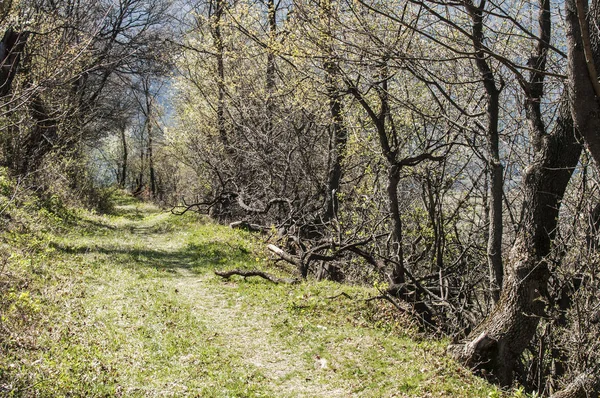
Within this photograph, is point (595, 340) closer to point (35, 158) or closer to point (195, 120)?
point (35, 158)

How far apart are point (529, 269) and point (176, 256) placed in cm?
976

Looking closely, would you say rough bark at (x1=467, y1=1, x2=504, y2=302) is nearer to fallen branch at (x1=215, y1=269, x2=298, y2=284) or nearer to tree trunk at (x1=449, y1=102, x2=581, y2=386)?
tree trunk at (x1=449, y1=102, x2=581, y2=386)

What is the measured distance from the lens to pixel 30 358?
553 cm

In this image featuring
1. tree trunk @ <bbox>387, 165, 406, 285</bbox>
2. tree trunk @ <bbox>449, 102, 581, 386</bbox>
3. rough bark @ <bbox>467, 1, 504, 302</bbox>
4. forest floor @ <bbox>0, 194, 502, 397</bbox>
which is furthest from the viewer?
tree trunk @ <bbox>387, 165, 406, 285</bbox>

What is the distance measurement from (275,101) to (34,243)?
882 centimetres

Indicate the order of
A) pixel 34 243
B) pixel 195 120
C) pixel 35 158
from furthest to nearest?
pixel 195 120, pixel 35 158, pixel 34 243

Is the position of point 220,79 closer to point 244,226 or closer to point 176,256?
point 244,226

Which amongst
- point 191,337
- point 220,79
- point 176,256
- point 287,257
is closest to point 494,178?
point 191,337

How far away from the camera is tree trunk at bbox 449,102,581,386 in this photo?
5977 millimetres

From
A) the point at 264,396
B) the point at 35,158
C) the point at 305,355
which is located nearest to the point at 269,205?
the point at 35,158

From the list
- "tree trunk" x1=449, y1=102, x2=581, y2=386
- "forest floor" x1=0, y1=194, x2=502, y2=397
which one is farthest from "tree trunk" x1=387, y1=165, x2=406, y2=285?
A: "tree trunk" x1=449, y1=102, x2=581, y2=386

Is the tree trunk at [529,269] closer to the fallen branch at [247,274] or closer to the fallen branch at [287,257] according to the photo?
the fallen branch at [247,274]

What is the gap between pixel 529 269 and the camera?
6.20 metres

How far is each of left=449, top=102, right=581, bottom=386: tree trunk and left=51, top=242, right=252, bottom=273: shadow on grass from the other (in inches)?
278
